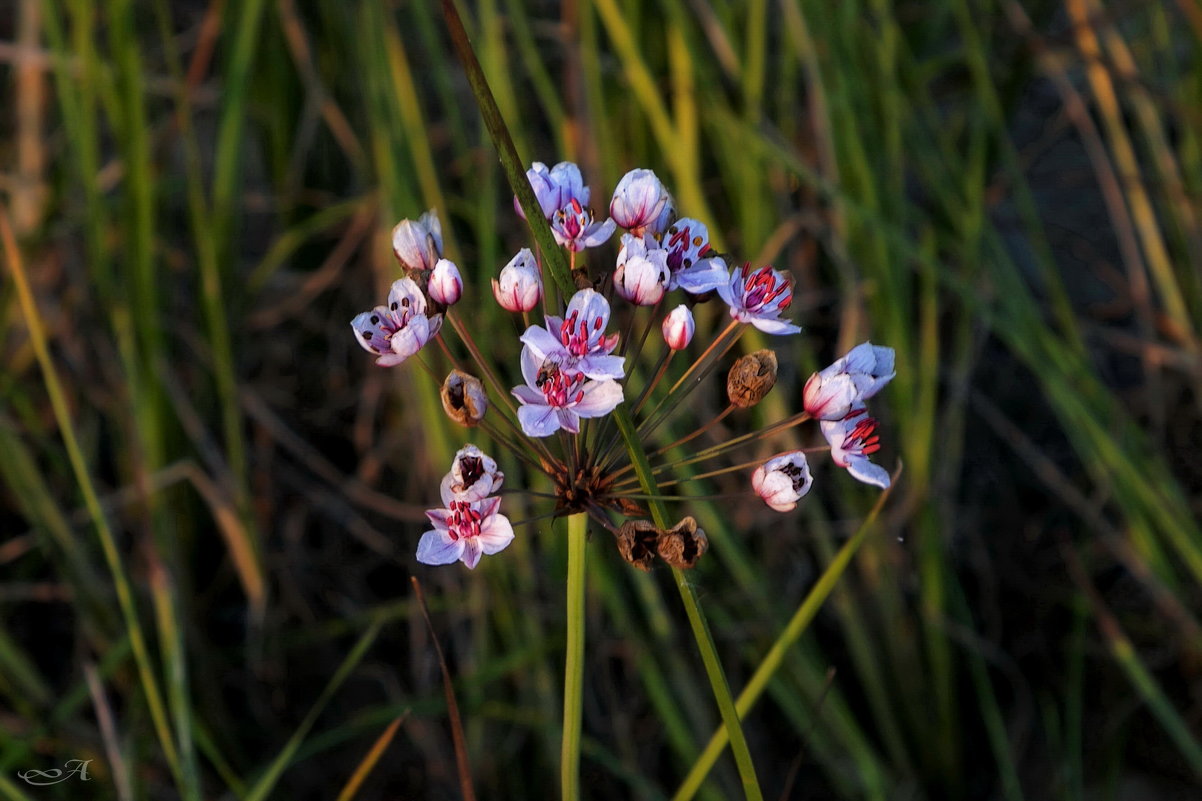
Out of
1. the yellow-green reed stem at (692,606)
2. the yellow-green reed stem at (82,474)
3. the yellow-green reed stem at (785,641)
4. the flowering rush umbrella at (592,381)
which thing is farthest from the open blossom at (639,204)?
the yellow-green reed stem at (82,474)

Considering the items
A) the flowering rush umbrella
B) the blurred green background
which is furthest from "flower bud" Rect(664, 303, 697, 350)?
the blurred green background

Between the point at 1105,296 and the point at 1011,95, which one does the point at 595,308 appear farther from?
the point at 1105,296

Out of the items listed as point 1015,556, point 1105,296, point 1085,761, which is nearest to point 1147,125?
point 1105,296

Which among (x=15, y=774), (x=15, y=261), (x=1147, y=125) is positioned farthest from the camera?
(x=1147, y=125)

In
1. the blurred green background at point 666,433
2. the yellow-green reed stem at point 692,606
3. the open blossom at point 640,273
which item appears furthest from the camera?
the blurred green background at point 666,433

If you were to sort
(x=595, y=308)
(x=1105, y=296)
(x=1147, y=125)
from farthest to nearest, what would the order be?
(x=1105, y=296), (x=1147, y=125), (x=595, y=308)

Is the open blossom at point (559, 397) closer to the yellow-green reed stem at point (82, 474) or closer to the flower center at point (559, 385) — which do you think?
the flower center at point (559, 385)

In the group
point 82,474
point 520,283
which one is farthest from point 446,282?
point 82,474
